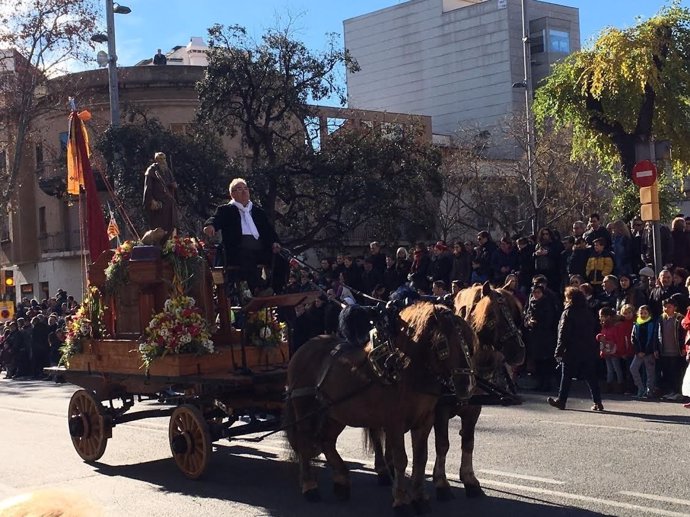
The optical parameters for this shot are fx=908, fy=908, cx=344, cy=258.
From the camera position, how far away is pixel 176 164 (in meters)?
23.1

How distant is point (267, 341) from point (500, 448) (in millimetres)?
2763

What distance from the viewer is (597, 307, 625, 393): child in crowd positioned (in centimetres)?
1441

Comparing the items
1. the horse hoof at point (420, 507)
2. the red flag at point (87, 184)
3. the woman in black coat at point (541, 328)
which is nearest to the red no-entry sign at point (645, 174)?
the woman in black coat at point (541, 328)

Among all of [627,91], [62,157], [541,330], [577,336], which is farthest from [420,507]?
[62,157]

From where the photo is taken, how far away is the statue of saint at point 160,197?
10.1 m

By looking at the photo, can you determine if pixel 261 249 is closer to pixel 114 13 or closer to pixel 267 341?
pixel 267 341

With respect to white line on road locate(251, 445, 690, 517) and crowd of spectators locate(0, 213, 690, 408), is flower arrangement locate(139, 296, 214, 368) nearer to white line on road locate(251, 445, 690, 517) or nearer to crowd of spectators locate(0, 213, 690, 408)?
white line on road locate(251, 445, 690, 517)

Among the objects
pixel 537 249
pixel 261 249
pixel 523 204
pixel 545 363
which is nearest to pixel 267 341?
pixel 261 249

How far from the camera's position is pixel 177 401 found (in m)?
9.52

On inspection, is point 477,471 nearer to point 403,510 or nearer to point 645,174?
point 403,510

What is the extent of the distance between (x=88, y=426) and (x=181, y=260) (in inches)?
87.0

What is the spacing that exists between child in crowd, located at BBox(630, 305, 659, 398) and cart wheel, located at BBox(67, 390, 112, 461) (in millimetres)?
8210

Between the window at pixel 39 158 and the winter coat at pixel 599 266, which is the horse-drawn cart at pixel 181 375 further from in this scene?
the window at pixel 39 158

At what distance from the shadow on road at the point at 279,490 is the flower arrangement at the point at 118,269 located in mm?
1974
